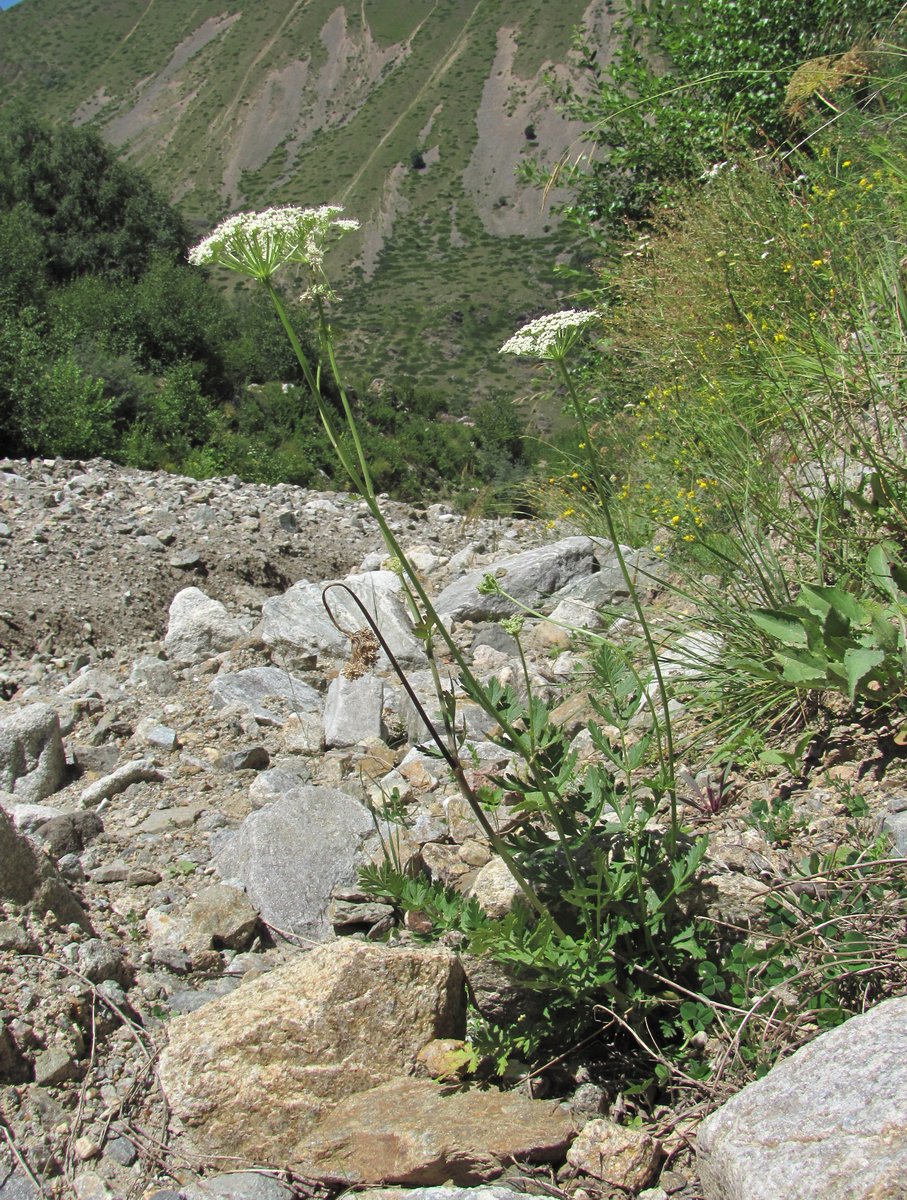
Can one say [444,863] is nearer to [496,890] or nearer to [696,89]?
[496,890]

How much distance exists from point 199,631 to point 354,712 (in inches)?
63.5

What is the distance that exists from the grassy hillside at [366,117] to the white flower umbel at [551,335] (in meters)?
48.1

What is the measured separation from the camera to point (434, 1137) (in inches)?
66.8

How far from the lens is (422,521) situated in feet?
27.8

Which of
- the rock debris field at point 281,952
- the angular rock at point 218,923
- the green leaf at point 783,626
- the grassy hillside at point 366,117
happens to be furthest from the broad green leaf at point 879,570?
the grassy hillside at point 366,117

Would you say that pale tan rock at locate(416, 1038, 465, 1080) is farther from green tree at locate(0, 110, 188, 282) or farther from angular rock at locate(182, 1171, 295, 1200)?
green tree at locate(0, 110, 188, 282)

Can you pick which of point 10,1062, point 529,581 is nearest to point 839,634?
point 10,1062

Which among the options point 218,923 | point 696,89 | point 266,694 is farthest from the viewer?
point 696,89

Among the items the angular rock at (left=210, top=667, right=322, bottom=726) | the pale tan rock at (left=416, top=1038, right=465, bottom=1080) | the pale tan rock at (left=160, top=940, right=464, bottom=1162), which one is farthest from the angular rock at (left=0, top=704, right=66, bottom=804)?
the pale tan rock at (left=416, top=1038, right=465, bottom=1080)

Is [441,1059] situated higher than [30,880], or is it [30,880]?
[30,880]

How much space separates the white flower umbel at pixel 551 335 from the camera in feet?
6.02

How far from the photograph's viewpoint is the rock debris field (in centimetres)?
167

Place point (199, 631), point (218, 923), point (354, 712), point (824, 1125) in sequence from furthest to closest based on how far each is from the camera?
point (199, 631) < point (354, 712) < point (218, 923) < point (824, 1125)

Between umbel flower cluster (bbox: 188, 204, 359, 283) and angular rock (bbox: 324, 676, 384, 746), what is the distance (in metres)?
2.04
